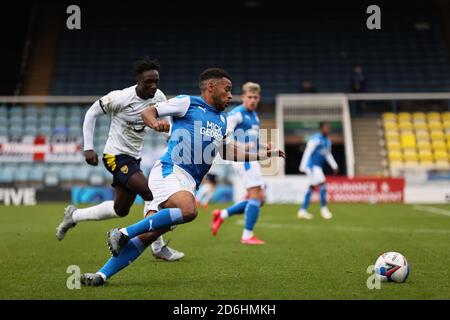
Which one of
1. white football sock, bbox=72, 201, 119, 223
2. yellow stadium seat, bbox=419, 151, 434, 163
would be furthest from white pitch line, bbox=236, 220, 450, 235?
yellow stadium seat, bbox=419, 151, 434, 163

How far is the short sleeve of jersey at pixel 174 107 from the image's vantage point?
19.8 ft

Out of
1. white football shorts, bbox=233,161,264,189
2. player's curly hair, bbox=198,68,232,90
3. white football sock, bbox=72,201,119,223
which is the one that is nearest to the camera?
player's curly hair, bbox=198,68,232,90

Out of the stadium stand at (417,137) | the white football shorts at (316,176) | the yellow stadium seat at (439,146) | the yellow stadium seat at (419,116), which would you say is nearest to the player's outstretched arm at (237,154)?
the white football shorts at (316,176)

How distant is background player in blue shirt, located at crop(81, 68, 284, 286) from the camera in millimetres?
5812

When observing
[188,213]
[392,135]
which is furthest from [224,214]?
[392,135]

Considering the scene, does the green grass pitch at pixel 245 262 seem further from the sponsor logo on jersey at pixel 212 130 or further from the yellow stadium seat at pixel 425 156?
the yellow stadium seat at pixel 425 156

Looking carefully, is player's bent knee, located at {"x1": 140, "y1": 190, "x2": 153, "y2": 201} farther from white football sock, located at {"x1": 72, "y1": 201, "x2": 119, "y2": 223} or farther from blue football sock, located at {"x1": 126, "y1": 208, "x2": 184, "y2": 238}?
blue football sock, located at {"x1": 126, "y1": 208, "x2": 184, "y2": 238}

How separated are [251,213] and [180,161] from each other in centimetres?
423

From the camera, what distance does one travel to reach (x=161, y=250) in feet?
26.0

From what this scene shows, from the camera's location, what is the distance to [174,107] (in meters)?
6.15

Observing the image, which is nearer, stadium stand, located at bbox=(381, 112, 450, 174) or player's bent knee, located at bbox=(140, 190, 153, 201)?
player's bent knee, located at bbox=(140, 190, 153, 201)

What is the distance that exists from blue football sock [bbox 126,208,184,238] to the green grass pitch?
1.61ft
